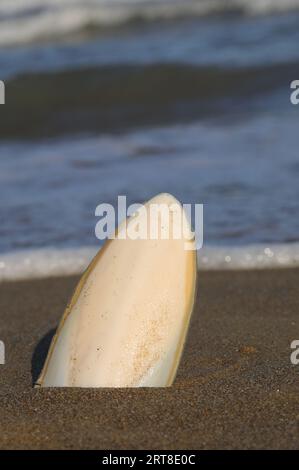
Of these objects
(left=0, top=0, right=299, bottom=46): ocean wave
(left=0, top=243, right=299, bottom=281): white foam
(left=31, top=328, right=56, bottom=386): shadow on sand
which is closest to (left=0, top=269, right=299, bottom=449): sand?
(left=31, top=328, right=56, bottom=386): shadow on sand

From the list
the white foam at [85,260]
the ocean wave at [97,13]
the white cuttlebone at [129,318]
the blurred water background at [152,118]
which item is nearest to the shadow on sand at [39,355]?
the white cuttlebone at [129,318]

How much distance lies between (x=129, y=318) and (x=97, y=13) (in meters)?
9.60

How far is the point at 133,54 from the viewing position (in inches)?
343

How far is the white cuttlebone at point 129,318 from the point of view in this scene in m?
2.22

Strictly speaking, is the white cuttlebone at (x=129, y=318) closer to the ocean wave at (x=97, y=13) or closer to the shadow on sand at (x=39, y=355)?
the shadow on sand at (x=39, y=355)

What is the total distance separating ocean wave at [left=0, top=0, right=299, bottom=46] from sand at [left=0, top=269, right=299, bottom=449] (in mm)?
7799

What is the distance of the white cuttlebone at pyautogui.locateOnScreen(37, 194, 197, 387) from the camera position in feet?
7.29

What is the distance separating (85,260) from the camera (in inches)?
153

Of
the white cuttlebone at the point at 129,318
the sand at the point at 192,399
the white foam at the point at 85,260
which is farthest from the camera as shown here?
the white foam at the point at 85,260

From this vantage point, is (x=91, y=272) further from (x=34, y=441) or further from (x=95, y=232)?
(x=95, y=232)

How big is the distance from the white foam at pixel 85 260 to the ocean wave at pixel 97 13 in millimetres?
6775

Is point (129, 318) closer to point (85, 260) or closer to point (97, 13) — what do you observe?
point (85, 260)

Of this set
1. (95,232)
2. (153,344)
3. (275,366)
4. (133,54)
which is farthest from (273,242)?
(133,54)

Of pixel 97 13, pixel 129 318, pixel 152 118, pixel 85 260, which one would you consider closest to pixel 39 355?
pixel 129 318
